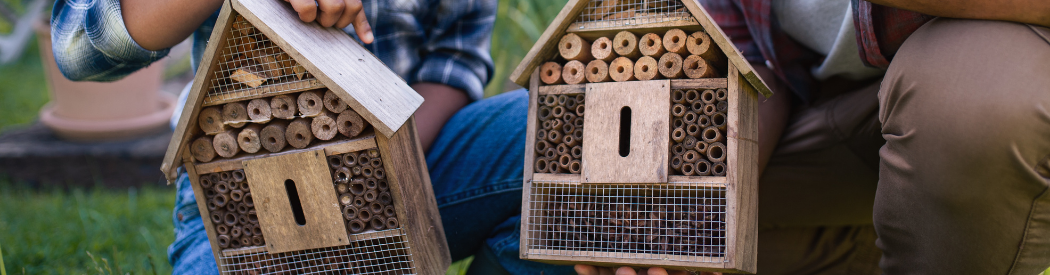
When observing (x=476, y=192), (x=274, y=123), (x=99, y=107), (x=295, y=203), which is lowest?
(x=99, y=107)

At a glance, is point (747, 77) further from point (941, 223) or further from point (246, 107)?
point (246, 107)

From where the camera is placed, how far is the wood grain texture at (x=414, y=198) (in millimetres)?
1381

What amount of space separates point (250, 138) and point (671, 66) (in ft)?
3.04

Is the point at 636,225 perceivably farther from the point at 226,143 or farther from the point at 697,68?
the point at 226,143

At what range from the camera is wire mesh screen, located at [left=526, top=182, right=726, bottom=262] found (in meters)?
1.35

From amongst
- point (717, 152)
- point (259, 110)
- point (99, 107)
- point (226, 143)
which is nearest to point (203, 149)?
point (226, 143)

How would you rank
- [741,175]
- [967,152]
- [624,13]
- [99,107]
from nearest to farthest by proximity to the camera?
[967,152]
[741,175]
[624,13]
[99,107]

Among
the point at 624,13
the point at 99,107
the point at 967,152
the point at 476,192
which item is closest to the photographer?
the point at 967,152

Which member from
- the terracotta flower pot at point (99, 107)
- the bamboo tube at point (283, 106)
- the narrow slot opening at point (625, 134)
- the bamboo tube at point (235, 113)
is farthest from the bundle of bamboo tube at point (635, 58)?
the terracotta flower pot at point (99, 107)

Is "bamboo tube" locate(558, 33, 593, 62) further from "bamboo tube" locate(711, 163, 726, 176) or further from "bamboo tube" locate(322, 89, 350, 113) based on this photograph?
Answer: "bamboo tube" locate(322, 89, 350, 113)

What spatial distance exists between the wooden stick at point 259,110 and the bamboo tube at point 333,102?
14cm

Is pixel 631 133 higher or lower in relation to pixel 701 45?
lower

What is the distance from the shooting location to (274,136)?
1382 mm

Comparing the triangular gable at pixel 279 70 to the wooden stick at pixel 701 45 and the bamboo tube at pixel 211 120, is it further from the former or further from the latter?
the wooden stick at pixel 701 45
